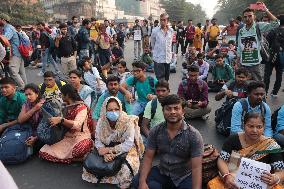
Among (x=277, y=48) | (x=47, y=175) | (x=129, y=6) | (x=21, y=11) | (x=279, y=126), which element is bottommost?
(x=47, y=175)

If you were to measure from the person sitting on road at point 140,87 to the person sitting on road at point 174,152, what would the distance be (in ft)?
7.63

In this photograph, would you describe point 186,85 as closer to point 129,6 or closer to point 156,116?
point 156,116

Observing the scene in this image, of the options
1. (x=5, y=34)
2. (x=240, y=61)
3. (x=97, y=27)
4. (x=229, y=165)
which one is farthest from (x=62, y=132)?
(x=97, y=27)

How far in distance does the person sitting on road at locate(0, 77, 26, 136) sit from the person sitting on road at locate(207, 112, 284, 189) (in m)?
3.18

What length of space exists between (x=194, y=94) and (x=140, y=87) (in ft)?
3.59

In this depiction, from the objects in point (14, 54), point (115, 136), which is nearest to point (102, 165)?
point (115, 136)

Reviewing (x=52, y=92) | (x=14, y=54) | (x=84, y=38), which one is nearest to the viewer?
(x=52, y=92)

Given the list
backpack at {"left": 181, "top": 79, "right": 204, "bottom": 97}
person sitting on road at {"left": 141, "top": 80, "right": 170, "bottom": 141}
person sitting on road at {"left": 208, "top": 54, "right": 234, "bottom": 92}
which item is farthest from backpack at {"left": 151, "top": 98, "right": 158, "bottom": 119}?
person sitting on road at {"left": 208, "top": 54, "right": 234, "bottom": 92}

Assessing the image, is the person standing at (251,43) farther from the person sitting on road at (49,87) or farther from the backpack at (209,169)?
the person sitting on road at (49,87)

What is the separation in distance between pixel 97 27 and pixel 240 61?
21.2 feet

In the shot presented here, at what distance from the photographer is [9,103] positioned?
17.3 ft

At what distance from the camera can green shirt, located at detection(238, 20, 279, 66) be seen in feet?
19.5

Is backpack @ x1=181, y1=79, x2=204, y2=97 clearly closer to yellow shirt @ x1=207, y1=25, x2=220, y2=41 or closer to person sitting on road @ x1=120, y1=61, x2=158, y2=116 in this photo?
person sitting on road @ x1=120, y1=61, x2=158, y2=116

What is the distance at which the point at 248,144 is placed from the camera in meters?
3.39
